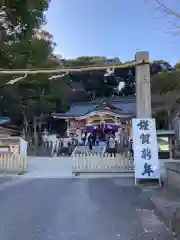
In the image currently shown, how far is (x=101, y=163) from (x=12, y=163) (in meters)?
4.51

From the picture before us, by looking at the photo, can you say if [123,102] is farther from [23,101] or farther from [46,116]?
[23,101]

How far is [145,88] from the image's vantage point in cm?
1180

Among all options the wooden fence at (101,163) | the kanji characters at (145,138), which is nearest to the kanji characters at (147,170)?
the kanji characters at (145,138)

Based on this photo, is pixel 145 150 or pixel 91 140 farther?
pixel 91 140

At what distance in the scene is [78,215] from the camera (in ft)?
21.5

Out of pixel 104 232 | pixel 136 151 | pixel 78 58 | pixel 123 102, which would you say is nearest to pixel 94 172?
pixel 136 151

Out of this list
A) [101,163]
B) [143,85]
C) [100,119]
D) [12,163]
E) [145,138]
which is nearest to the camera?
[145,138]

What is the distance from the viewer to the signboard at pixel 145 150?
10.9 m

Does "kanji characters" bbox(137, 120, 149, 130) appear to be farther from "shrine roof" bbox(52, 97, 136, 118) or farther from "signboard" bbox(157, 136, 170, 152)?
"shrine roof" bbox(52, 97, 136, 118)

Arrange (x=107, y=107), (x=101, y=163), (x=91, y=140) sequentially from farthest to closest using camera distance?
1. (x=107, y=107)
2. (x=91, y=140)
3. (x=101, y=163)

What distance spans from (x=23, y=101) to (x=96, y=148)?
10.1 metres

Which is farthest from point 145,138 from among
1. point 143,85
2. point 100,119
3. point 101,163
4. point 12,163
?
point 100,119

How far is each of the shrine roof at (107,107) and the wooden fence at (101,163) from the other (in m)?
20.3

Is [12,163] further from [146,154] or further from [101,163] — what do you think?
[146,154]
